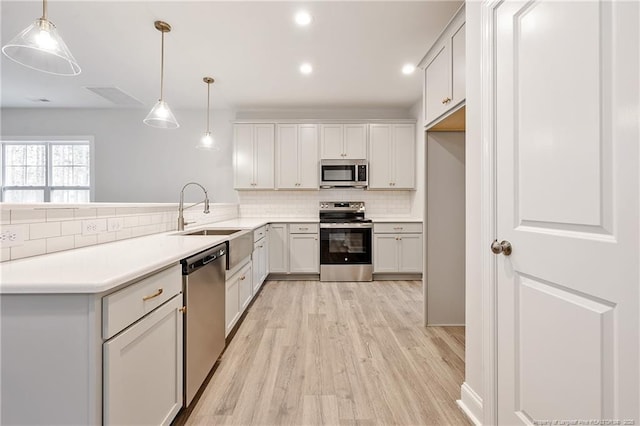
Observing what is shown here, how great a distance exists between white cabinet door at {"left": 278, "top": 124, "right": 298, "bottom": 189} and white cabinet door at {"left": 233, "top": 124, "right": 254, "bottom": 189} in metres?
0.46

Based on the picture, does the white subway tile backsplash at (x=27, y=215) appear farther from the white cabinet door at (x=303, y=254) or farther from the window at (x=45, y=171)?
the window at (x=45, y=171)

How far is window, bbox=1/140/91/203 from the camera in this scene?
17.0 feet

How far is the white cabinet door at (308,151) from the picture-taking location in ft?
15.3

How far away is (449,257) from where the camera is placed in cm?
269

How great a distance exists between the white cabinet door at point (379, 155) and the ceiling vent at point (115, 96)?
12.2ft

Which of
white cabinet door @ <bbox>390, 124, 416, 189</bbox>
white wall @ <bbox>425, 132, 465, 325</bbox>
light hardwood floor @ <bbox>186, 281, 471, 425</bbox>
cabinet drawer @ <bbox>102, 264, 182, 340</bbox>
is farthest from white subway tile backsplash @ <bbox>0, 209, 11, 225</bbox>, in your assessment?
white cabinet door @ <bbox>390, 124, 416, 189</bbox>

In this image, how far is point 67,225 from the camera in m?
1.60

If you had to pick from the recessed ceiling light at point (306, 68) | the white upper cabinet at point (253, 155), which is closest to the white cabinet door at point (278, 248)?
the white upper cabinet at point (253, 155)

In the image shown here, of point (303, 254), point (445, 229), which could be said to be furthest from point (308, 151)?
point (445, 229)

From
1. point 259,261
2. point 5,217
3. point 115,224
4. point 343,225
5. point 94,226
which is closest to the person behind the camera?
point 5,217

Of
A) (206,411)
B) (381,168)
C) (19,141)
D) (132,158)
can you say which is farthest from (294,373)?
(19,141)

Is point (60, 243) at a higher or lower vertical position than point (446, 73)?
lower

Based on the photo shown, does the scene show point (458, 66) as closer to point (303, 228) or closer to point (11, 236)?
point (11, 236)

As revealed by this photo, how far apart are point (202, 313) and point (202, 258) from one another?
32 cm
